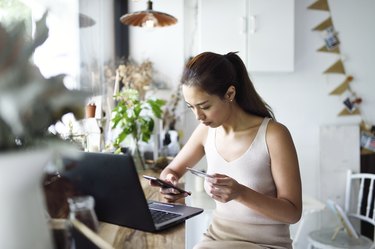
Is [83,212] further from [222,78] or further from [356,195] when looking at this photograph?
[356,195]

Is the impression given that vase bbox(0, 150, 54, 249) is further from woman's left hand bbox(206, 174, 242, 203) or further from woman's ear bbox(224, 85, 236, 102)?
woman's ear bbox(224, 85, 236, 102)

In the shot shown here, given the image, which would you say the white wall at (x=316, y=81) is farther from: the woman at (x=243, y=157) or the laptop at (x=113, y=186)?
the laptop at (x=113, y=186)

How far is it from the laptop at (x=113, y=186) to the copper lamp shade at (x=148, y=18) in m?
1.30

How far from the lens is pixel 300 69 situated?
8.73 feet

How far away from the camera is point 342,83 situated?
271 cm

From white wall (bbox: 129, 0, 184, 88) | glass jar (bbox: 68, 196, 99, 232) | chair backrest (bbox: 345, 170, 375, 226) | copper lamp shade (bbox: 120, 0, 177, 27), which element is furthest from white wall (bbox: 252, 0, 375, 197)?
glass jar (bbox: 68, 196, 99, 232)

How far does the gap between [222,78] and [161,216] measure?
520 mm

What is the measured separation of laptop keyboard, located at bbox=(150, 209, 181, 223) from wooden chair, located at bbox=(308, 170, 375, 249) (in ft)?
4.44

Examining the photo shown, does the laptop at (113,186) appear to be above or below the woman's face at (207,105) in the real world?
below

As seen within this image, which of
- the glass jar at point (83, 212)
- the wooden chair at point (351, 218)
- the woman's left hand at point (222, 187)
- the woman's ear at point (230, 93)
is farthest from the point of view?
the wooden chair at point (351, 218)

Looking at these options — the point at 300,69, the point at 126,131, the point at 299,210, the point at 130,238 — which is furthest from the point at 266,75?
the point at 130,238

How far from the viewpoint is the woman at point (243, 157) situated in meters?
1.16

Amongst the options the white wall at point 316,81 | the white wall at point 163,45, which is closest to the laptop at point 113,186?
the white wall at point 163,45

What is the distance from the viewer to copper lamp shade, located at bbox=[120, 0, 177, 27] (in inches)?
77.5
